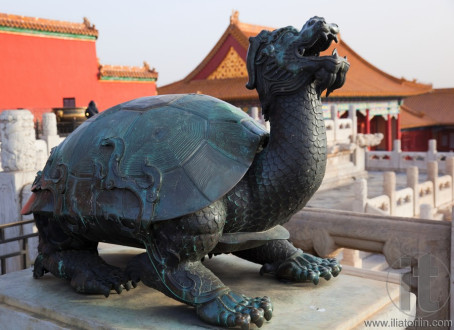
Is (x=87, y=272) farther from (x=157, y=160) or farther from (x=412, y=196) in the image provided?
(x=412, y=196)

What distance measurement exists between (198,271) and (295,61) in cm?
96

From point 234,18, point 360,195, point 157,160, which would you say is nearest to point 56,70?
point 234,18

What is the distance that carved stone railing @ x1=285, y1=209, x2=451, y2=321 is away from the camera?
3359mm

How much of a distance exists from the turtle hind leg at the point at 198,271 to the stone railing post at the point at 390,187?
7.65 metres

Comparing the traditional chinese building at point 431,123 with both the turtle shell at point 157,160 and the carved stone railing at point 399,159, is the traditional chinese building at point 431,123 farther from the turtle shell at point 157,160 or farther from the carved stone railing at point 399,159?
the turtle shell at point 157,160

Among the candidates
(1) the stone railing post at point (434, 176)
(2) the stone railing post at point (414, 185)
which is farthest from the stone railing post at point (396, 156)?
(2) the stone railing post at point (414, 185)

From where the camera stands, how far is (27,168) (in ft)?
14.2

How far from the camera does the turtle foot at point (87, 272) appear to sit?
2.27 m

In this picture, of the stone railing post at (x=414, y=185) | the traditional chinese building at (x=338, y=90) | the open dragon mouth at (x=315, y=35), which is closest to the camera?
the open dragon mouth at (x=315, y=35)

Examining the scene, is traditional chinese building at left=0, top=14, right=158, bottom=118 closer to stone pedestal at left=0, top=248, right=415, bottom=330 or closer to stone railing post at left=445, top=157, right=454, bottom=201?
stone railing post at left=445, top=157, right=454, bottom=201

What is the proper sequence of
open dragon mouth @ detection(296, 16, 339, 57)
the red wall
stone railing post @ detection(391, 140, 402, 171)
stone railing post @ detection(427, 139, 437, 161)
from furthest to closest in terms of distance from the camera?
stone railing post @ detection(391, 140, 402, 171), stone railing post @ detection(427, 139, 437, 161), the red wall, open dragon mouth @ detection(296, 16, 339, 57)

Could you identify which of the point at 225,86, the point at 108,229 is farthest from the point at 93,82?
the point at 108,229

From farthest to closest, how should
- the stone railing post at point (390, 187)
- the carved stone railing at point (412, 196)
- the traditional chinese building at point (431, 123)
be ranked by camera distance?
the traditional chinese building at point (431, 123) → the stone railing post at point (390, 187) → the carved stone railing at point (412, 196)

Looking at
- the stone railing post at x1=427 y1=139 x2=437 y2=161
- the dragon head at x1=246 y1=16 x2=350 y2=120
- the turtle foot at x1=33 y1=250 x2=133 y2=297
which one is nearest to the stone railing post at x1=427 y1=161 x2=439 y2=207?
the stone railing post at x1=427 y1=139 x2=437 y2=161
